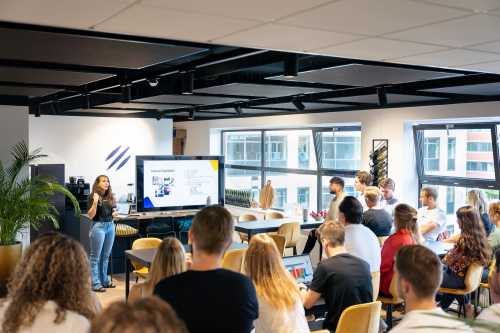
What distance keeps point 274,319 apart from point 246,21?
A: 170cm

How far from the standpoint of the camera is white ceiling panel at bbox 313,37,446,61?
292 centimetres

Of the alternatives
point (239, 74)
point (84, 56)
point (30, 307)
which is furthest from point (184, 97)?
point (30, 307)

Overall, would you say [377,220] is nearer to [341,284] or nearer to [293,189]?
[341,284]

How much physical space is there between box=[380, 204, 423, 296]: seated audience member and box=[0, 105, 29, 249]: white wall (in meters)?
5.68

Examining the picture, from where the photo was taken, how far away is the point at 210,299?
1.87m

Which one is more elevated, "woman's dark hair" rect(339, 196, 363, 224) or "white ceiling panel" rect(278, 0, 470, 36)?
"white ceiling panel" rect(278, 0, 470, 36)

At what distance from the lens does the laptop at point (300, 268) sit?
13.2 ft

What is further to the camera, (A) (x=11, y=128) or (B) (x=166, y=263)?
(A) (x=11, y=128)

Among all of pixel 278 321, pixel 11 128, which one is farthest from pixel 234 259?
pixel 11 128

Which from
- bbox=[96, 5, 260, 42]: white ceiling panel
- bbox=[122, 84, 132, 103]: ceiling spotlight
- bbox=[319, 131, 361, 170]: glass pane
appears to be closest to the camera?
bbox=[96, 5, 260, 42]: white ceiling panel

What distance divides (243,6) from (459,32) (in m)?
1.28

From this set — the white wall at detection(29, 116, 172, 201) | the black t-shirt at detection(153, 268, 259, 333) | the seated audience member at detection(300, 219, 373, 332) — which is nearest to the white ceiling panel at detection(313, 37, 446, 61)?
the seated audience member at detection(300, 219, 373, 332)

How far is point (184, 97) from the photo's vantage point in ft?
21.9

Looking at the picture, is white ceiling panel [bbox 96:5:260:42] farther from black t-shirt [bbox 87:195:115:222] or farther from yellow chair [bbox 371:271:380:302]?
black t-shirt [bbox 87:195:115:222]
